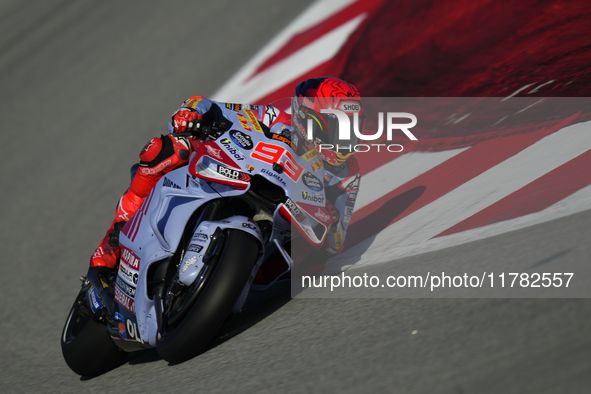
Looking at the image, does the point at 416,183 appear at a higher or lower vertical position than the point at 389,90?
lower

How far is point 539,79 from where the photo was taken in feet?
17.0

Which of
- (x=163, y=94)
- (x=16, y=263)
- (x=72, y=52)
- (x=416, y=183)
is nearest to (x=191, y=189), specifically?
(x=416, y=183)

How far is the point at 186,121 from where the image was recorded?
3.25 metres

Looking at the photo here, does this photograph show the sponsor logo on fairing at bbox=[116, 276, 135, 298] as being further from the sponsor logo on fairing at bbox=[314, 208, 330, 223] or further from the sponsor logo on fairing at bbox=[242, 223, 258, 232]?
the sponsor logo on fairing at bbox=[314, 208, 330, 223]

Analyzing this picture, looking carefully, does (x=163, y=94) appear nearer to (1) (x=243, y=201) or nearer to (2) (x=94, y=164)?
(2) (x=94, y=164)

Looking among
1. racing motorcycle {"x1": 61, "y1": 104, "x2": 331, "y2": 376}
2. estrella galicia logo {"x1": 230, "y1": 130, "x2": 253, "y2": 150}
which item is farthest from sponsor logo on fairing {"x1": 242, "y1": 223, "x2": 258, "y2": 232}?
estrella galicia logo {"x1": 230, "y1": 130, "x2": 253, "y2": 150}

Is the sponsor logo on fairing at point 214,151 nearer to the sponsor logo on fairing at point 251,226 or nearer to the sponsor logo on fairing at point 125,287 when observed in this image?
the sponsor logo on fairing at point 251,226

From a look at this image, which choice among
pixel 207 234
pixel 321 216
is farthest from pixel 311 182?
pixel 207 234

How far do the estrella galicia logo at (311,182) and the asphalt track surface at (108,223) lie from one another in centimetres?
61

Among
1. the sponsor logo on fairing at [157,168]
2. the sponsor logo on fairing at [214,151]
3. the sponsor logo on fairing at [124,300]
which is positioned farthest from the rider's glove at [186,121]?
the sponsor logo on fairing at [124,300]

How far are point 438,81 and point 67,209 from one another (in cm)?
404

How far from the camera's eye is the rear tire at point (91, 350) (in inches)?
132

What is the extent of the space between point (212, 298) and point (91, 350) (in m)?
1.24

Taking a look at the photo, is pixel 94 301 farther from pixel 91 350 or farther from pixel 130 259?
pixel 130 259
